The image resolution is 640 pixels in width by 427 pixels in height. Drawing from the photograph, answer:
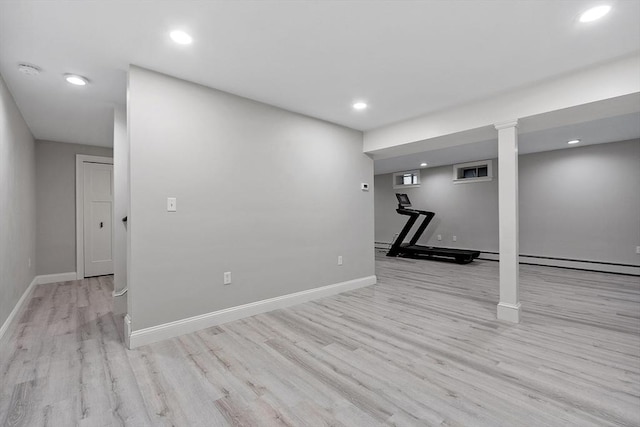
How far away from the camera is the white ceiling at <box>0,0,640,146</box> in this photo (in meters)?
1.79

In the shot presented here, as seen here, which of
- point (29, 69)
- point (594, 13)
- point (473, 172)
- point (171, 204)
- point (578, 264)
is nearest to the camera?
point (594, 13)

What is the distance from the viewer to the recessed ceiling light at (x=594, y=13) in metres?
1.80

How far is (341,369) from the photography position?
2.09 m

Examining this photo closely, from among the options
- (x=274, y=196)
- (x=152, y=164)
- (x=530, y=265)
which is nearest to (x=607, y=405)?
(x=274, y=196)

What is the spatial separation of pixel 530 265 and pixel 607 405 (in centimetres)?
526

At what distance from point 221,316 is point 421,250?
17.0ft

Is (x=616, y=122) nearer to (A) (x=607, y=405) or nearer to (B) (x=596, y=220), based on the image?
(B) (x=596, y=220)

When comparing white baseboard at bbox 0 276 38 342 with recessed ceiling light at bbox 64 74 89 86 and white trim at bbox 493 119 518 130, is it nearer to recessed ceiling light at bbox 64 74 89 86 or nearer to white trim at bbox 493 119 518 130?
recessed ceiling light at bbox 64 74 89 86

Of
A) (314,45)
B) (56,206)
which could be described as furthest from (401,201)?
(56,206)

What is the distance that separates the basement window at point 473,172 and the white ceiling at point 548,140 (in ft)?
0.73

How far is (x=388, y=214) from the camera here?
29.3 ft

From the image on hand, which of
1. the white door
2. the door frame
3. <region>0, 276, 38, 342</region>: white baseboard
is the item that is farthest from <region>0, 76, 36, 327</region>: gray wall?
the white door

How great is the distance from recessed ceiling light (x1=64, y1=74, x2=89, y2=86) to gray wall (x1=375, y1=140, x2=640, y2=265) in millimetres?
7308

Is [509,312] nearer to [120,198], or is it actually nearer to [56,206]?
[120,198]
